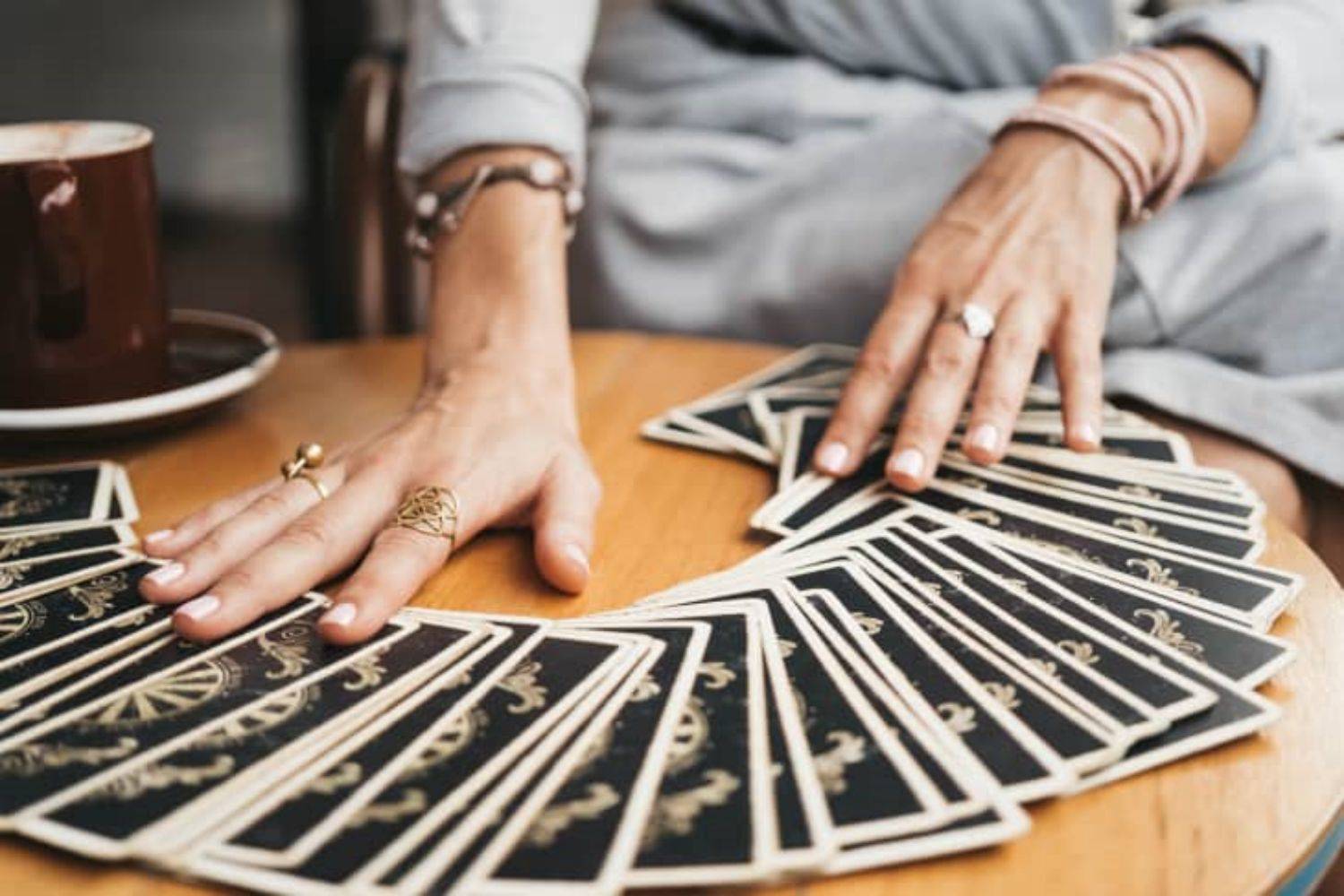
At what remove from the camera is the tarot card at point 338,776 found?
1.48 feet

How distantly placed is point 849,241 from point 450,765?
0.74 meters

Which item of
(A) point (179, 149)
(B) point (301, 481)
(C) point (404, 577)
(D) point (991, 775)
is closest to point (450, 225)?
(B) point (301, 481)

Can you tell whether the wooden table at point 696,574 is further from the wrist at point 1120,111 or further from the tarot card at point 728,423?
the wrist at point 1120,111

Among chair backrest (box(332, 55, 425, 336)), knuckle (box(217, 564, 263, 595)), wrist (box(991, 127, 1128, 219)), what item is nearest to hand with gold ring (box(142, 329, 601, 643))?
knuckle (box(217, 564, 263, 595))

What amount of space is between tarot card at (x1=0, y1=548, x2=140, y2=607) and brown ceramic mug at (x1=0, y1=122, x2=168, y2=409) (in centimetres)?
19

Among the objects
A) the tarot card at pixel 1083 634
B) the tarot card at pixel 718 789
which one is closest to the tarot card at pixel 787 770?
the tarot card at pixel 718 789

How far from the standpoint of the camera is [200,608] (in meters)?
0.61

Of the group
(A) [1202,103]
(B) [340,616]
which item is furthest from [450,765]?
(A) [1202,103]

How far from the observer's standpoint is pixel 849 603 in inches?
24.9

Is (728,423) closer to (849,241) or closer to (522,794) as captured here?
(849,241)

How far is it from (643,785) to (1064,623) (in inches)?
9.1

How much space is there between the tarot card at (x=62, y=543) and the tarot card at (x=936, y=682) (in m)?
0.36

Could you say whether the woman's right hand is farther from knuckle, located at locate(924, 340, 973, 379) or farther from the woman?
knuckle, located at locate(924, 340, 973, 379)

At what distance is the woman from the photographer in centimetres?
77
